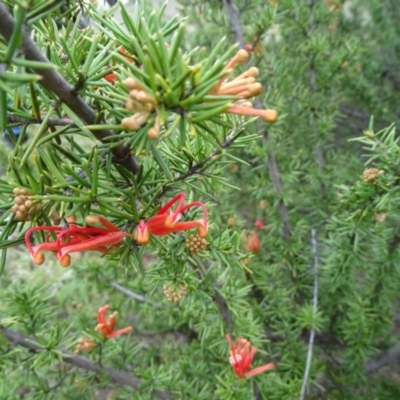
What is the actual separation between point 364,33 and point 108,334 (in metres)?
1.49

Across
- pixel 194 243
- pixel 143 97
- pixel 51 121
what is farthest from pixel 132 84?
pixel 194 243

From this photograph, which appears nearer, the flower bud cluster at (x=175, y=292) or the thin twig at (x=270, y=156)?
the flower bud cluster at (x=175, y=292)

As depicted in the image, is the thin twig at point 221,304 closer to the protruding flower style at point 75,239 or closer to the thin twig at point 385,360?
the protruding flower style at point 75,239

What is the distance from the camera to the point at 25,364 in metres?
0.89

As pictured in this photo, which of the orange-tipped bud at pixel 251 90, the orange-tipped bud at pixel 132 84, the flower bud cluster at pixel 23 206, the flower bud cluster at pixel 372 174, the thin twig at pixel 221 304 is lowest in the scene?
the thin twig at pixel 221 304

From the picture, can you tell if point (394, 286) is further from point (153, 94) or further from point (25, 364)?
point (153, 94)

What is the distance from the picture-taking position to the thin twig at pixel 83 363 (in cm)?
81

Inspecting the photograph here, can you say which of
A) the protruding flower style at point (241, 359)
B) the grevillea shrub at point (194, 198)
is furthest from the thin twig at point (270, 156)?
the protruding flower style at point (241, 359)

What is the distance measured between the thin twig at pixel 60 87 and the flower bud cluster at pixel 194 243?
0.16m

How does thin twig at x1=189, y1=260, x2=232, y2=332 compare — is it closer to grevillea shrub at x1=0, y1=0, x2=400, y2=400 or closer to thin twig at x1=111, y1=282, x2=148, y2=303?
grevillea shrub at x1=0, y1=0, x2=400, y2=400

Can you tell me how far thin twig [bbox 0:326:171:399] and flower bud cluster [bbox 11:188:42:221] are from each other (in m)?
0.42

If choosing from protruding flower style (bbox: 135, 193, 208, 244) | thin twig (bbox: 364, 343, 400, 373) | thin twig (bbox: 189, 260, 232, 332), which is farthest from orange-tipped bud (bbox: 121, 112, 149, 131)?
thin twig (bbox: 364, 343, 400, 373)

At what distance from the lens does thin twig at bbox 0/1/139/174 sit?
33 centimetres

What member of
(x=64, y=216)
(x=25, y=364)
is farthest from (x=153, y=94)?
(x=25, y=364)
